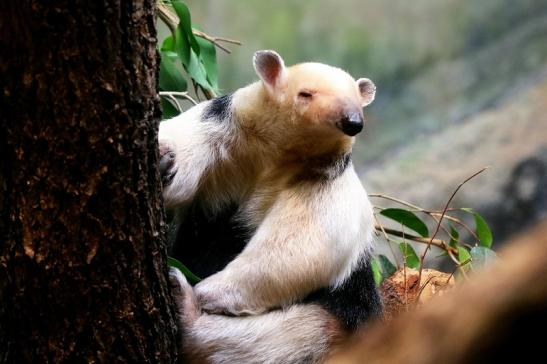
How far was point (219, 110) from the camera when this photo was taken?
285 centimetres

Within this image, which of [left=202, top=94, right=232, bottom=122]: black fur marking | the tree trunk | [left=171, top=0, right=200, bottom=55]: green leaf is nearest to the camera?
the tree trunk

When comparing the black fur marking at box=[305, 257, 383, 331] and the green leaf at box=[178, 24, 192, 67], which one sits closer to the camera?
the black fur marking at box=[305, 257, 383, 331]

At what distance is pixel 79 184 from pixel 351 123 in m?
1.03

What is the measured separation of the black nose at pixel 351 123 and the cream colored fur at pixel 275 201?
0.04 meters

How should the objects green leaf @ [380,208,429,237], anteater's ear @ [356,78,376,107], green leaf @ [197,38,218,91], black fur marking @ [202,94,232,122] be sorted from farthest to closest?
green leaf @ [380,208,429,237], green leaf @ [197,38,218,91], anteater's ear @ [356,78,376,107], black fur marking @ [202,94,232,122]

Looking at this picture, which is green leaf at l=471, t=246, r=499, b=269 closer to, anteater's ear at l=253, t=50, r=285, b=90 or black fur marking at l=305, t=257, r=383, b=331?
black fur marking at l=305, t=257, r=383, b=331

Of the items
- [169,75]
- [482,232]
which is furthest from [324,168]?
[482,232]

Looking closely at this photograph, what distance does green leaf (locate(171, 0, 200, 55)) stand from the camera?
325 centimetres

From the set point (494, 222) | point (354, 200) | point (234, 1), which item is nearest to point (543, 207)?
point (494, 222)

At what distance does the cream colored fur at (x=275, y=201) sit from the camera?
2580mm

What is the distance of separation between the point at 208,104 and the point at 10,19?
A: 1172 mm

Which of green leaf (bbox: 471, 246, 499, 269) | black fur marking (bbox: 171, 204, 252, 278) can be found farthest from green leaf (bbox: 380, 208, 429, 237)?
black fur marking (bbox: 171, 204, 252, 278)

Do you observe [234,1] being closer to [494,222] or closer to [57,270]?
[494,222]

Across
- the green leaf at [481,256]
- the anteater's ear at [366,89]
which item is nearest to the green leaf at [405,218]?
the green leaf at [481,256]
